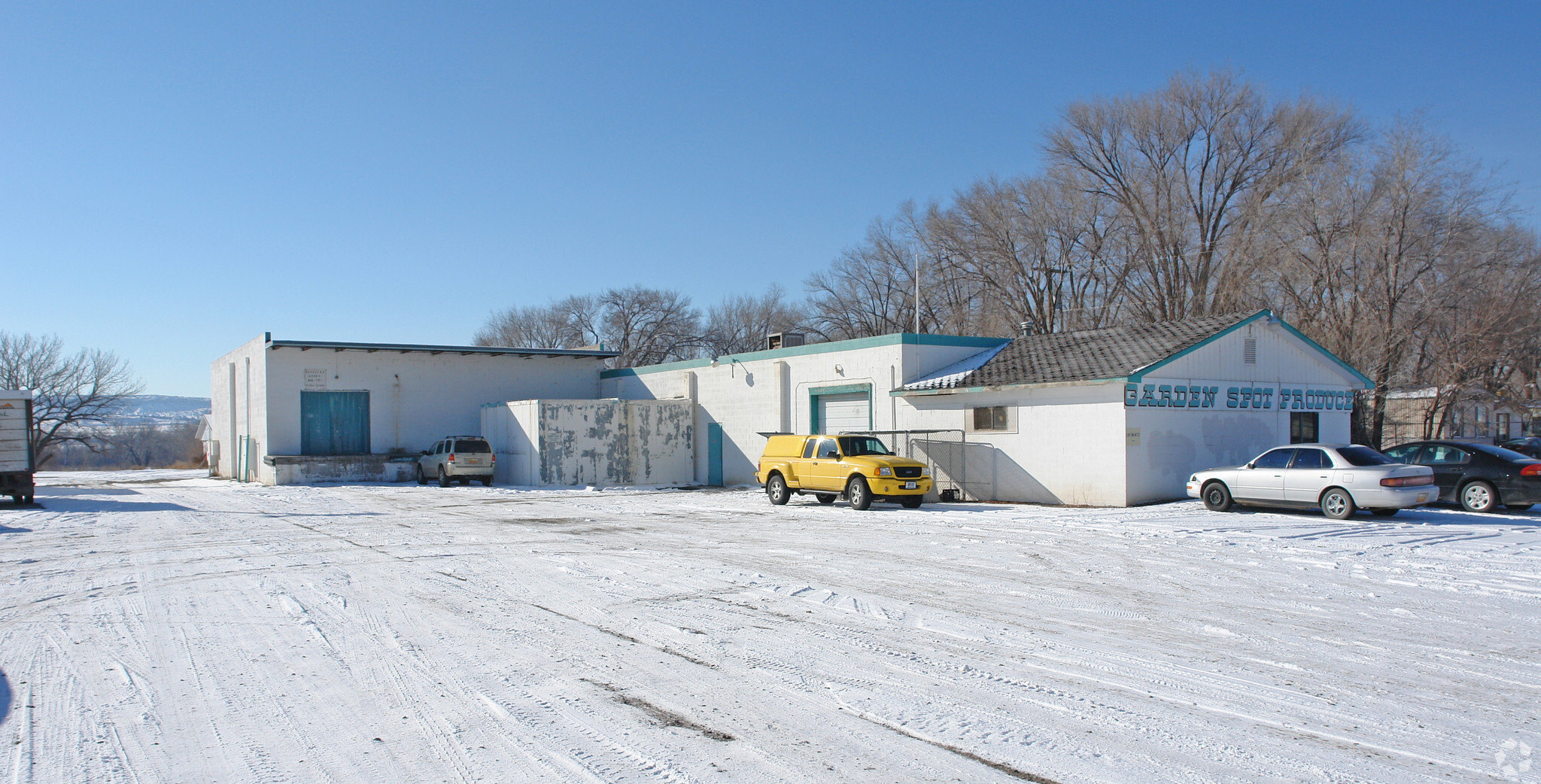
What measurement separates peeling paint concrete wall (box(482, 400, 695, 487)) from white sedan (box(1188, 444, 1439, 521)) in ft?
54.0

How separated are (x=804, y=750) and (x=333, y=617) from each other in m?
5.48

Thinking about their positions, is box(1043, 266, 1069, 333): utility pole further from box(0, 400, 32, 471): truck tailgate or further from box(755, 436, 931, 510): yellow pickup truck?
box(0, 400, 32, 471): truck tailgate

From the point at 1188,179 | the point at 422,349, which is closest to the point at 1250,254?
the point at 1188,179

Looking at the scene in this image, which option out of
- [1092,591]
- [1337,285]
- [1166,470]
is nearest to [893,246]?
[1337,285]

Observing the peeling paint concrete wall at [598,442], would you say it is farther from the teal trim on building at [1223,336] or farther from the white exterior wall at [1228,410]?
the teal trim on building at [1223,336]

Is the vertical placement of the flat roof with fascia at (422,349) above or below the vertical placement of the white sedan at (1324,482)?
above

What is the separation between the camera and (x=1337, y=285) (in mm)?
33000

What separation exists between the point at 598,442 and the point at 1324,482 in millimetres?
19851

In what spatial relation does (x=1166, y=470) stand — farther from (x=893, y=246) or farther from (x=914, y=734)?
(x=893, y=246)

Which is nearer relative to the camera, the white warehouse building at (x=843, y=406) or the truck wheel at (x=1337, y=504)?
the truck wheel at (x=1337, y=504)

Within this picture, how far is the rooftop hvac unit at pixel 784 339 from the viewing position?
30438 mm

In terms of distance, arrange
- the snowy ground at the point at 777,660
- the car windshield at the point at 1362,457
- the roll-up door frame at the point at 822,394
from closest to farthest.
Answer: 1. the snowy ground at the point at 777,660
2. the car windshield at the point at 1362,457
3. the roll-up door frame at the point at 822,394


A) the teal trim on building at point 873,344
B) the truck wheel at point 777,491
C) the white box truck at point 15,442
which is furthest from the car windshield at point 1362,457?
the white box truck at point 15,442

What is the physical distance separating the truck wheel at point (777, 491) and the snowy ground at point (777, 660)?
311 inches
